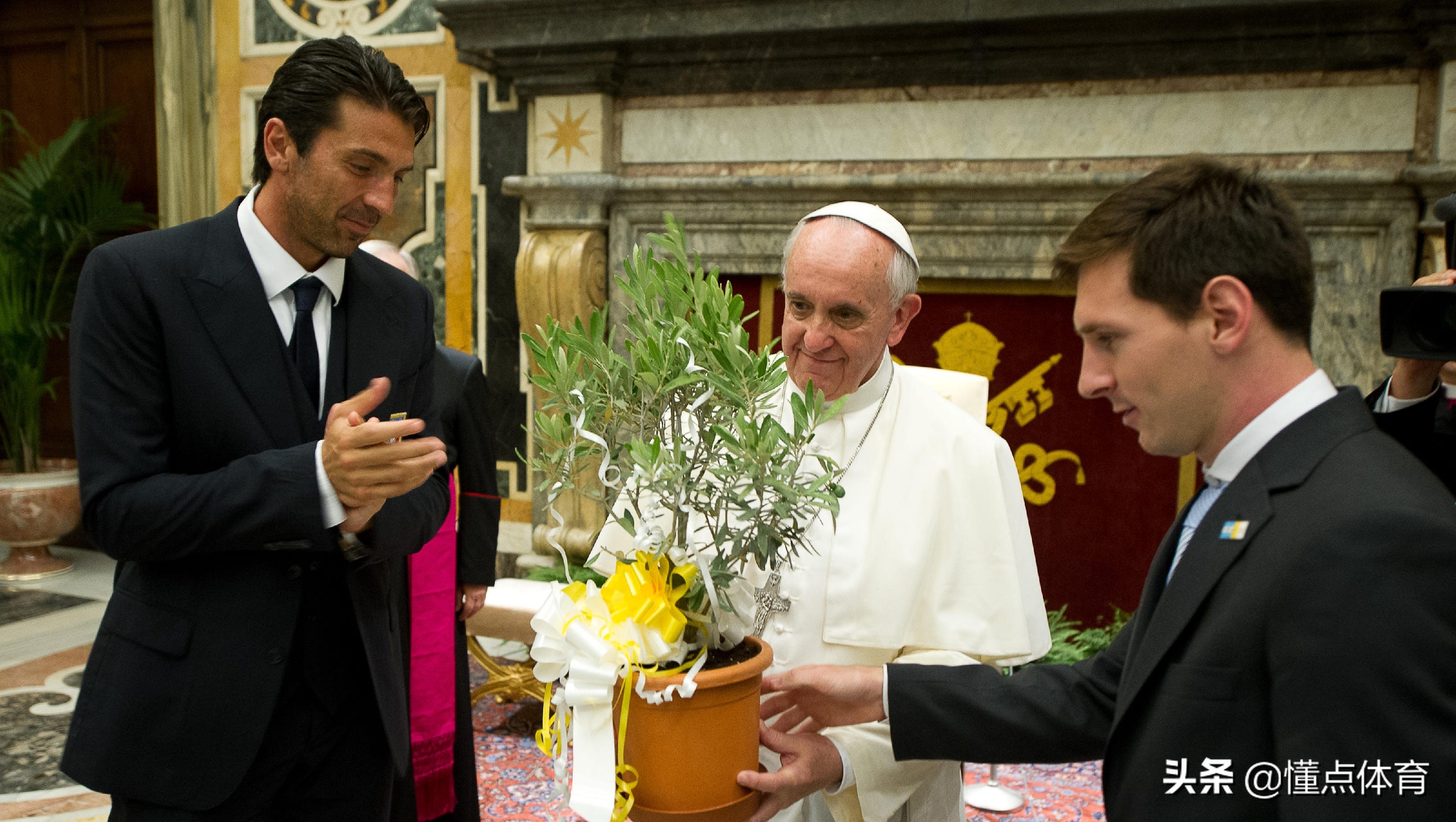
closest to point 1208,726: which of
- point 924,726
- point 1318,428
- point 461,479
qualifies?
point 1318,428

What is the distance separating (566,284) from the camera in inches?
204

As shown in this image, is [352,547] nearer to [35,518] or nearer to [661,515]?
[661,515]

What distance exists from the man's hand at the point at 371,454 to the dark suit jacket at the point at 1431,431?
73.4 inches

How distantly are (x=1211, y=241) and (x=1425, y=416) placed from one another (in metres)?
1.40

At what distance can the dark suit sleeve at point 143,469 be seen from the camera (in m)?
1.56

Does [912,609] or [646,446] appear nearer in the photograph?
[646,446]

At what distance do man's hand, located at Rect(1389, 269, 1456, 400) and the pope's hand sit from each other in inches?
56.3

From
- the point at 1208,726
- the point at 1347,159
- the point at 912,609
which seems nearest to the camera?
the point at 1208,726

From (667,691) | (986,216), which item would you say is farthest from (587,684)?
(986,216)

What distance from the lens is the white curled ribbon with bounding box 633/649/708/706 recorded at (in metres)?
1.17

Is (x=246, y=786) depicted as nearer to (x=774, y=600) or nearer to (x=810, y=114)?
(x=774, y=600)

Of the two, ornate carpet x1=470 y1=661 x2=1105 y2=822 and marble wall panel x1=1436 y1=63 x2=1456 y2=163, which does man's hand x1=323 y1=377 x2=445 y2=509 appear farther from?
marble wall panel x1=1436 y1=63 x2=1456 y2=163

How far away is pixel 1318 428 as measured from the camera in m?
1.08

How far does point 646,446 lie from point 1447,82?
4227 mm
